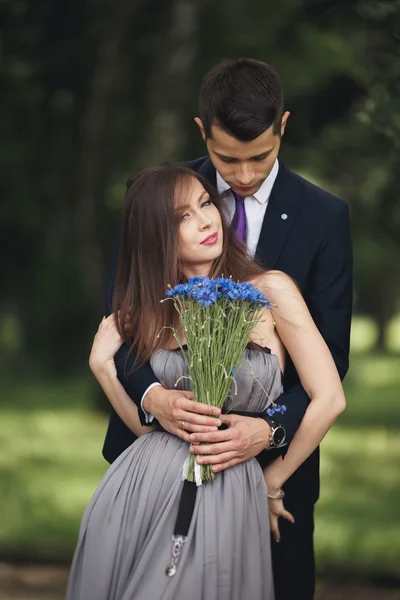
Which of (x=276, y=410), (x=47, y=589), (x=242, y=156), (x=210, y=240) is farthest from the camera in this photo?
(x=47, y=589)

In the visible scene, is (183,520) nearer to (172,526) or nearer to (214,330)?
(172,526)

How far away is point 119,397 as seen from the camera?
4.38 meters

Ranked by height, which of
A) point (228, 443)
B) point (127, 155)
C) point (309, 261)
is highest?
point (127, 155)

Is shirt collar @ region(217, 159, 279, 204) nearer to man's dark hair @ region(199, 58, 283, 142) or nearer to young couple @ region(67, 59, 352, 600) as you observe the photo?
young couple @ region(67, 59, 352, 600)

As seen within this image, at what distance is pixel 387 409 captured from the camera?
18.5 meters

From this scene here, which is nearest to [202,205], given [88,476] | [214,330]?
[214,330]

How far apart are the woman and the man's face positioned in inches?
5.3

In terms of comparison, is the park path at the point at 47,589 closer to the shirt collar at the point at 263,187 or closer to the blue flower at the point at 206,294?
the shirt collar at the point at 263,187

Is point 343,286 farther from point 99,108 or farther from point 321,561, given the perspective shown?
point 99,108

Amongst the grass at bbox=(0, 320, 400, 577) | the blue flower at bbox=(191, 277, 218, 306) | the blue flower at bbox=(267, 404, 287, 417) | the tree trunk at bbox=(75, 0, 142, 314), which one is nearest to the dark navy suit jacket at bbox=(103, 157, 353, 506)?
the blue flower at bbox=(267, 404, 287, 417)

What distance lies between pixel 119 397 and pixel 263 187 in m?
1.00

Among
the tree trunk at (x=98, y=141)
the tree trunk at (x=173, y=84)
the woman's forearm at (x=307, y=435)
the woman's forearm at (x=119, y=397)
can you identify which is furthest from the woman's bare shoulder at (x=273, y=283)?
the tree trunk at (x=98, y=141)

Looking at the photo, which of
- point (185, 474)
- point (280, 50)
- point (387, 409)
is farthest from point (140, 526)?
point (387, 409)

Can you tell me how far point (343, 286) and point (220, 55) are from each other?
9248 mm
